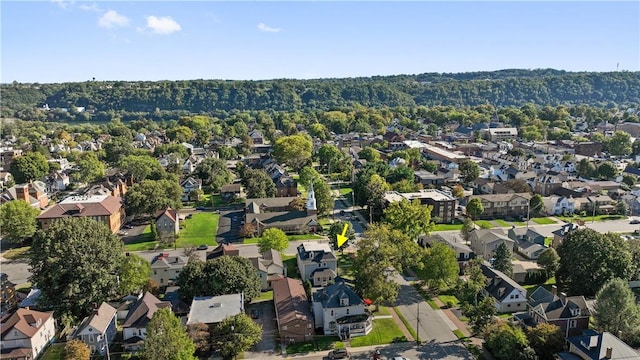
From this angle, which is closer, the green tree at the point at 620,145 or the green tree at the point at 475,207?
the green tree at the point at 475,207

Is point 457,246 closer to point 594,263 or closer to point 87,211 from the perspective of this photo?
point 594,263

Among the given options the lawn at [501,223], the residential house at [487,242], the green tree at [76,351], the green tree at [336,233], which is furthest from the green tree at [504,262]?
the green tree at [76,351]

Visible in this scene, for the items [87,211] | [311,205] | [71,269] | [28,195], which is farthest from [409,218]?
[28,195]

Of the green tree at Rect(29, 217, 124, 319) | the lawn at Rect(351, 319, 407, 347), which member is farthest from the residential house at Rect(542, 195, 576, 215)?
the green tree at Rect(29, 217, 124, 319)

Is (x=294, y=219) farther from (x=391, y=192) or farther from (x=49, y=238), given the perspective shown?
(x=49, y=238)

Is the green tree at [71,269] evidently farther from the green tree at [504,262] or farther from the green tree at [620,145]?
the green tree at [620,145]

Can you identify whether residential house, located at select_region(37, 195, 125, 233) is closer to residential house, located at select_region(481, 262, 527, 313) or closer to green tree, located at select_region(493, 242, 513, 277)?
residential house, located at select_region(481, 262, 527, 313)
